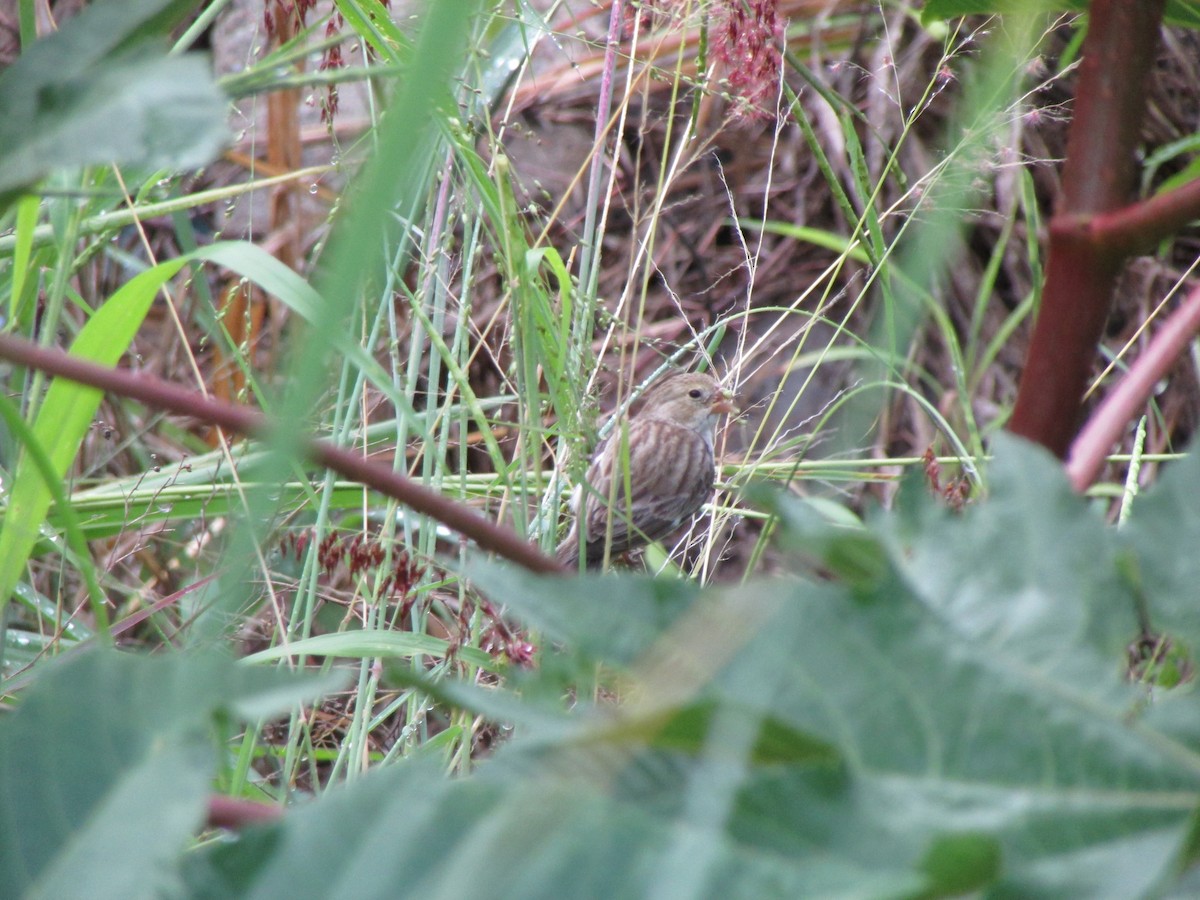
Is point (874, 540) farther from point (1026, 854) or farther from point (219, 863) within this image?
point (219, 863)

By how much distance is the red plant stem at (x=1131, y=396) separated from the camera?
2.06 ft

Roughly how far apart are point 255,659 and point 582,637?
139cm

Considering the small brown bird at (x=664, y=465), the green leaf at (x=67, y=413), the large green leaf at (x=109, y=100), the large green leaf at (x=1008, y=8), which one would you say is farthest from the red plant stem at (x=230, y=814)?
the small brown bird at (x=664, y=465)

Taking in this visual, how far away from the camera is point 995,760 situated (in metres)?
0.50

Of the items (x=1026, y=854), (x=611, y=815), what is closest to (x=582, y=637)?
(x=611, y=815)

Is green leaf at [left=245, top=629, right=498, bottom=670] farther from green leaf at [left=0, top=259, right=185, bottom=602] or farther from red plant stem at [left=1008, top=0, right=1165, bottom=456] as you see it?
red plant stem at [left=1008, top=0, right=1165, bottom=456]

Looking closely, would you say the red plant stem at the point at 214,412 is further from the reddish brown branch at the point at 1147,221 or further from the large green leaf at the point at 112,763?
the reddish brown branch at the point at 1147,221

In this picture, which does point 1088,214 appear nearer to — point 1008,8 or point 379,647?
point 1008,8

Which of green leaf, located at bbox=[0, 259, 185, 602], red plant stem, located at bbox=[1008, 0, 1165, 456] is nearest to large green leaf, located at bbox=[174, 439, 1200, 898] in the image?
red plant stem, located at bbox=[1008, 0, 1165, 456]

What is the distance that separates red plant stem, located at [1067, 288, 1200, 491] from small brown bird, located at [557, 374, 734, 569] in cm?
231

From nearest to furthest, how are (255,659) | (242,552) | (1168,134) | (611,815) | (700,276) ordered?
(611,815), (242,552), (255,659), (1168,134), (700,276)

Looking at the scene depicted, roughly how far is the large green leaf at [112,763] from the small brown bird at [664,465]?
2.45 m

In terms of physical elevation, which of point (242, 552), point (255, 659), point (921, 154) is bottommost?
point (255, 659)

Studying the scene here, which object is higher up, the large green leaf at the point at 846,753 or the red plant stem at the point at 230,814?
the large green leaf at the point at 846,753
